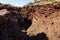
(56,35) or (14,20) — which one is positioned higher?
(14,20)

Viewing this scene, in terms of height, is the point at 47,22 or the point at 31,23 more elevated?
the point at 47,22

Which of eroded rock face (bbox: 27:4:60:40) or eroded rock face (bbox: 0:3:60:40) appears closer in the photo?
eroded rock face (bbox: 0:3:60:40)

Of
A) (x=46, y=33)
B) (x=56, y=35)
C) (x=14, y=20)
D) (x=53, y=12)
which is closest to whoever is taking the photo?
(x=14, y=20)

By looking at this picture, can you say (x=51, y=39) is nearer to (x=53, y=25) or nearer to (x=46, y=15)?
(x=53, y=25)

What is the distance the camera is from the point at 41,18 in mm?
22969

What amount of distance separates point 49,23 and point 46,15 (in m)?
1.48

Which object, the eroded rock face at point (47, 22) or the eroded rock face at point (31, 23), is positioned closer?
the eroded rock face at point (31, 23)

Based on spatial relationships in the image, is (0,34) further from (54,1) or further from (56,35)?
(54,1)

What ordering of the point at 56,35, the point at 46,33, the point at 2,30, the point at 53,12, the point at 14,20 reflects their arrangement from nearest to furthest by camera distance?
the point at 2,30, the point at 14,20, the point at 56,35, the point at 46,33, the point at 53,12

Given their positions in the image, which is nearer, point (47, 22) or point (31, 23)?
point (47, 22)

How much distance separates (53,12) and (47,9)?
99 cm

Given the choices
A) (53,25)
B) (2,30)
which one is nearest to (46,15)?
(53,25)

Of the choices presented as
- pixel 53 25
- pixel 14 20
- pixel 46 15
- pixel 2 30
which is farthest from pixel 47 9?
pixel 2 30

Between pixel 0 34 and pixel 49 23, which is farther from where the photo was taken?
pixel 49 23
